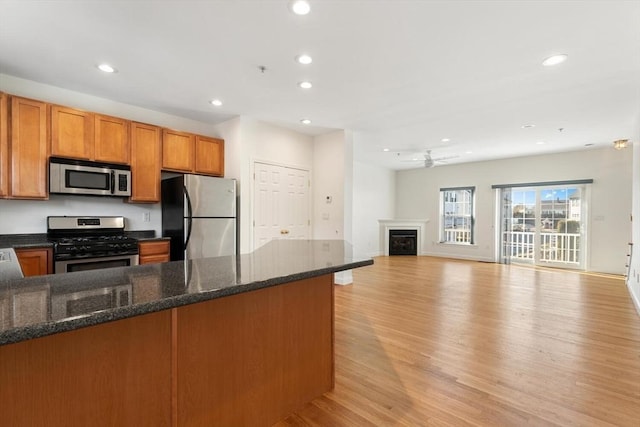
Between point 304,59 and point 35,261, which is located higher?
point 304,59

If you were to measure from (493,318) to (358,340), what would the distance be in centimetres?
174

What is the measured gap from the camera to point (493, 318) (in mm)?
3514

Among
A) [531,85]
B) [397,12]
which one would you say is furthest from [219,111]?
[531,85]

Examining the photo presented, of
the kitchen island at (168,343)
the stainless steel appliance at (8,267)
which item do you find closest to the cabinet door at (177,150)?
the stainless steel appliance at (8,267)

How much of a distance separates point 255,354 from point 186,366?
0.38 meters

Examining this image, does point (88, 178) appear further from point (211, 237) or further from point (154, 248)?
point (211, 237)

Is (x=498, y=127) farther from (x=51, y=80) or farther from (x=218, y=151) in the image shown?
(x=51, y=80)

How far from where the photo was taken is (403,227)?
909cm

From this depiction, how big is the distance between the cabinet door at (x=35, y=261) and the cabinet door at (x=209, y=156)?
6.34ft

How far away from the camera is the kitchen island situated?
946 mm

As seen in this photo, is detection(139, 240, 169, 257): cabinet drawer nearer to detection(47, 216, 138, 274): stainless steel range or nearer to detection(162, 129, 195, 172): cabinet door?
detection(47, 216, 138, 274): stainless steel range

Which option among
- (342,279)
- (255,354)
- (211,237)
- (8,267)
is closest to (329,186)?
(342,279)

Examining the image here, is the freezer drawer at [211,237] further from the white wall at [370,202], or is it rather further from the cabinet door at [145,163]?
the white wall at [370,202]

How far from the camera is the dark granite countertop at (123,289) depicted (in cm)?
81
